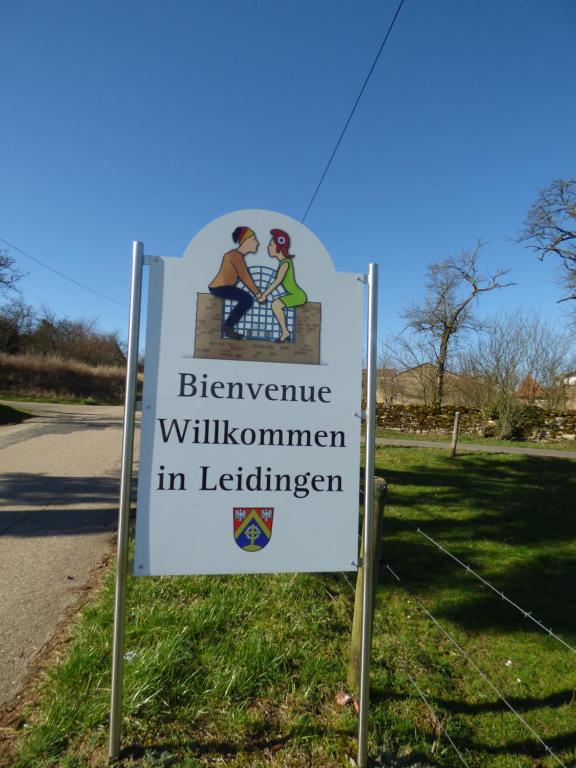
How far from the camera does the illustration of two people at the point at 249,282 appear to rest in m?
2.04

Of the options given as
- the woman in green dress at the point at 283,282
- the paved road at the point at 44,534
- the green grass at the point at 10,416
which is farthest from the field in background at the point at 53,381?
the woman in green dress at the point at 283,282

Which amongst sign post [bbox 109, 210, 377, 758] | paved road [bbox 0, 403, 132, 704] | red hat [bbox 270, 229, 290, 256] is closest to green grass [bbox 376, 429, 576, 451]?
paved road [bbox 0, 403, 132, 704]

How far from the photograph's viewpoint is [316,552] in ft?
7.01

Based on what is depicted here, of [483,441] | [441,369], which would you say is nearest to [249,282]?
[483,441]

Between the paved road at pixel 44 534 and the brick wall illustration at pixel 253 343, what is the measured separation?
2.12 metres

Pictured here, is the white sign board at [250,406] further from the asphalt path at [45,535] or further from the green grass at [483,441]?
the green grass at [483,441]

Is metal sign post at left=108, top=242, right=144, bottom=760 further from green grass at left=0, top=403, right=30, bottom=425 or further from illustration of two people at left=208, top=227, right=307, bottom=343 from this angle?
green grass at left=0, top=403, right=30, bottom=425

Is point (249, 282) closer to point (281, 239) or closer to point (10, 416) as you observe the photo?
point (281, 239)

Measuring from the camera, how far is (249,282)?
2062mm

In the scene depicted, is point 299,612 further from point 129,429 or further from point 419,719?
point 129,429

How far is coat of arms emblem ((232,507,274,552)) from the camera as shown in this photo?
2064mm

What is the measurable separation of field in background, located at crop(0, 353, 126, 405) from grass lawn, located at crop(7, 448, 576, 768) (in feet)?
89.7

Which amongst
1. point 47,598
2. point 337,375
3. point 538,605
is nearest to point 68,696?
point 47,598

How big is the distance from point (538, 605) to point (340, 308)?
11.4 feet
